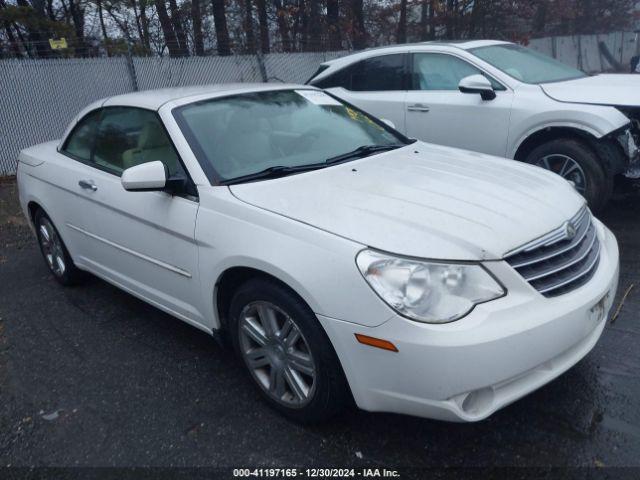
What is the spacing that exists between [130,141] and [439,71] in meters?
3.65

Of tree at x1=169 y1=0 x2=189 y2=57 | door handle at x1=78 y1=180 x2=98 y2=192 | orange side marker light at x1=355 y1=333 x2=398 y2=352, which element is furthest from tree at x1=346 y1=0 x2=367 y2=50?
A: orange side marker light at x1=355 y1=333 x2=398 y2=352

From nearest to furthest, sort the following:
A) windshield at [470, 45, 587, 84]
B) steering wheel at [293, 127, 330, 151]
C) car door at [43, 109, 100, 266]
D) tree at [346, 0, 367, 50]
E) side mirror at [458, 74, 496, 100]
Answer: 1. steering wheel at [293, 127, 330, 151]
2. car door at [43, 109, 100, 266]
3. side mirror at [458, 74, 496, 100]
4. windshield at [470, 45, 587, 84]
5. tree at [346, 0, 367, 50]

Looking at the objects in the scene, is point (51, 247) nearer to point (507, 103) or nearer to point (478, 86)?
point (478, 86)

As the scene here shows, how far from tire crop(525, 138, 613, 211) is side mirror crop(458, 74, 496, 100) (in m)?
0.71

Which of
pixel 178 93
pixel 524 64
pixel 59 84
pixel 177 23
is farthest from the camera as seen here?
pixel 177 23

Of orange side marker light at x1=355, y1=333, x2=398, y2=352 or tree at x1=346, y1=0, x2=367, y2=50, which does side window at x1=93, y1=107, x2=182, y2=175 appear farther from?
tree at x1=346, y1=0, x2=367, y2=50

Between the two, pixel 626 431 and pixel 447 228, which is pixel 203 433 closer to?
pixel 447 228

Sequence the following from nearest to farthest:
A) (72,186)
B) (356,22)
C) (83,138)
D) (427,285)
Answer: (427,285) → (72,186) → (83,138) → (356,22)

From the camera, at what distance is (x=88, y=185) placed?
3975mm

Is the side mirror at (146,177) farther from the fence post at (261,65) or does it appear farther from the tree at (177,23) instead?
the tree at (177,23)

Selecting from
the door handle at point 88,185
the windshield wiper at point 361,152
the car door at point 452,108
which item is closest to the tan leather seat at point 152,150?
the door handle at point 88,185

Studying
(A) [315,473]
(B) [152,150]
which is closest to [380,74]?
(B) [152,150]

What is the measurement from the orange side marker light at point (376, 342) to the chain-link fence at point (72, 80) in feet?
30.1

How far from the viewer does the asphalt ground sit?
2.63m
